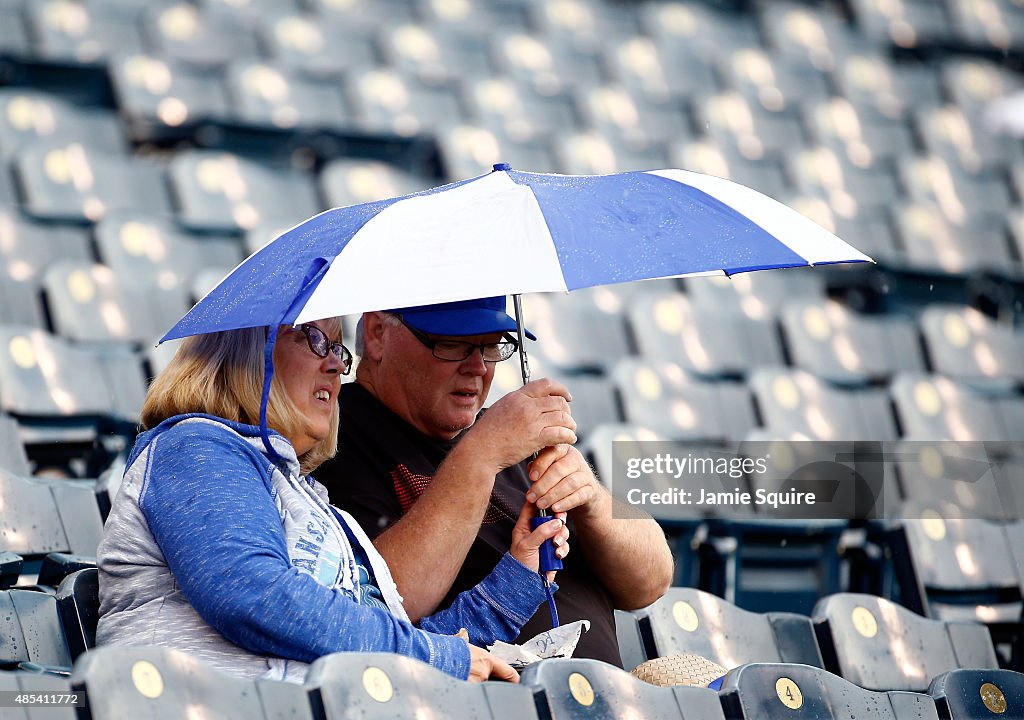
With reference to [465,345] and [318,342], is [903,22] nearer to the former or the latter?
[465,345]

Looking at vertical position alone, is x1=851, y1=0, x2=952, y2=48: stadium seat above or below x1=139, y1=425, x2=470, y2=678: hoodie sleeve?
above

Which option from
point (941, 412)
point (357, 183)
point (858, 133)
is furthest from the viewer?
point (858, 133)

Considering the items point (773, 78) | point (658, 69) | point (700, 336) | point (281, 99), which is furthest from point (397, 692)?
point (773, 78)

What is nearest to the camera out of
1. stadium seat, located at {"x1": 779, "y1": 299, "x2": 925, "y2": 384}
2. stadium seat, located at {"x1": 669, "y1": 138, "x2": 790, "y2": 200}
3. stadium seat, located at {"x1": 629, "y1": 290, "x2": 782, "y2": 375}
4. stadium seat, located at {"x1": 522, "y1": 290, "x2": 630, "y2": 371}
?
stadium seat, located at {"x1": 522, "y1": 290, "x2": 630, "y2": 371}

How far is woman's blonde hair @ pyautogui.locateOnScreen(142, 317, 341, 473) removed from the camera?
1.70 m

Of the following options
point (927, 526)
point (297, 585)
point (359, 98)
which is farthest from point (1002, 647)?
point (359, 98)

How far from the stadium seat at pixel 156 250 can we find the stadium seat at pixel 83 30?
139cm

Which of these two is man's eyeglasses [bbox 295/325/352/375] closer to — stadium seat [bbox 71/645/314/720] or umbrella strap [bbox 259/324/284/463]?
umbrella strap [bbox 259/324/284/463]

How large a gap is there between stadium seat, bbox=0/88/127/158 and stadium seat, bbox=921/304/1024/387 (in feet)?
10.4

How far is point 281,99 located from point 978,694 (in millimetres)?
4163

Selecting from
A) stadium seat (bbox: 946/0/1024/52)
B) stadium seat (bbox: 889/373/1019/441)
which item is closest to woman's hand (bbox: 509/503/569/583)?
stadium seat (bbox: 889/373/1019/441)

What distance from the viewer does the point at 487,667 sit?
5.74ft

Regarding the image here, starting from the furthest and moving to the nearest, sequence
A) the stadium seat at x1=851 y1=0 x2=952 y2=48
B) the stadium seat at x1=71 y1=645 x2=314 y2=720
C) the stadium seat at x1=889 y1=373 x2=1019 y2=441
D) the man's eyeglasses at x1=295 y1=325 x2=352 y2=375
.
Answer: the stadium seat at x1=851 y1=0 x2=952 y2=48 < the stadium seat at x1=889 y1=373 x2=1019 y2=441 < the man's eyeglasses at x1=295 y1=325 x2=352 y2=375 < the stadium seat at x1=71 y1=645 x2=314 y2=720

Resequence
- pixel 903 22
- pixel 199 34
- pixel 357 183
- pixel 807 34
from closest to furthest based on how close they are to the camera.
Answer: pixel 357 183 < pixel 199 34 < pixel 807 34 < pixel 903 22
